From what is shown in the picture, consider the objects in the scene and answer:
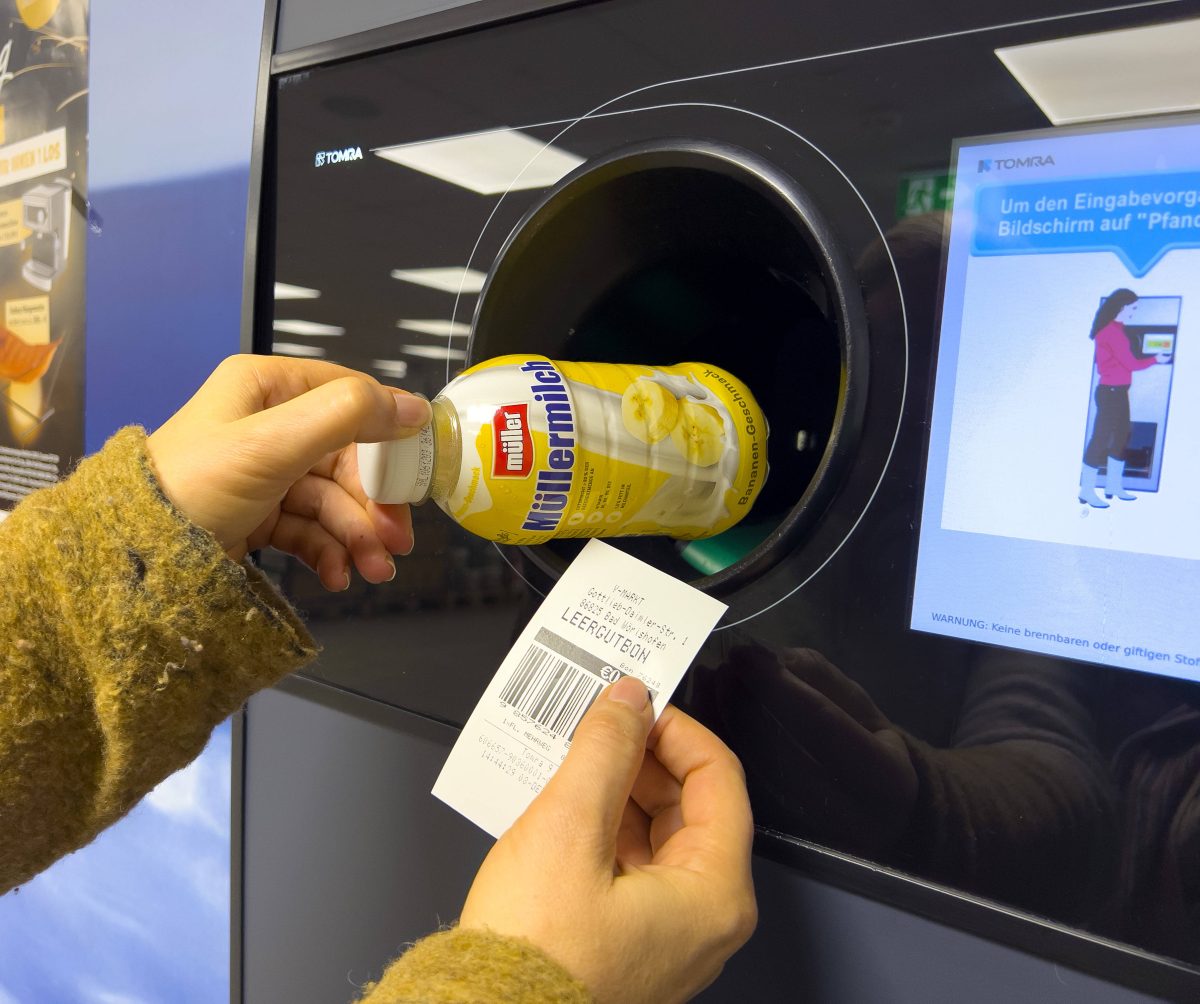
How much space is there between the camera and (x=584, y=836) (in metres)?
0.47

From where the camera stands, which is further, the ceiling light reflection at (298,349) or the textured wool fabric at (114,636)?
the ceiling light reflection at (298,349)

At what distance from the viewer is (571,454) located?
57 centimetres

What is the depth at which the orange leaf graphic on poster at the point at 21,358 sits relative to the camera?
3.73 ft

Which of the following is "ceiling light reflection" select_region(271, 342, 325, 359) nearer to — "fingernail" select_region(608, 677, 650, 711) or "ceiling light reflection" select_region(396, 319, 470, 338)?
"ceiling light reflection" select_region(396, 319, 470, 338)

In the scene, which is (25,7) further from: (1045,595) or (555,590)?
(1045,595)

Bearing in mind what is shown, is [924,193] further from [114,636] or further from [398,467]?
[114,636]

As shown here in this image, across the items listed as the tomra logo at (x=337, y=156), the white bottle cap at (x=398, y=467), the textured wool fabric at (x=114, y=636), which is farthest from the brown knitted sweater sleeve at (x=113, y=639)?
the tomra logo at (x=337, y=156)

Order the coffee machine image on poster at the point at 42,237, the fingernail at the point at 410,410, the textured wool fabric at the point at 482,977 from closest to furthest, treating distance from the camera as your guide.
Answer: the textured wool fabric at the point at 482,977 → the fingernail at the point at 410,410 → the coffee machine image on poster at the point at 42,237

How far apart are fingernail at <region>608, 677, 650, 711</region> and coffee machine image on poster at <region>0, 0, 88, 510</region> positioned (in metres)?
0.91

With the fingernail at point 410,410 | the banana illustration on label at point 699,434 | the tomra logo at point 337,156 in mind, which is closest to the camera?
the fingernail at point 410,410

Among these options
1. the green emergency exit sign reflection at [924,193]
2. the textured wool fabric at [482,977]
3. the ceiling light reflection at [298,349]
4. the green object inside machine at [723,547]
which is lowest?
the textured wool fabric at [482,977]

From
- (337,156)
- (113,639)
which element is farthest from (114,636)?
(337,156)

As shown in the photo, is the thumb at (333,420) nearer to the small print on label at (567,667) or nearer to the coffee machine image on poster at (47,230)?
the small print on label at (567,667)

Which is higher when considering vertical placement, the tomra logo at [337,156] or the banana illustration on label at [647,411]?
the tomra logo at [337,156]
